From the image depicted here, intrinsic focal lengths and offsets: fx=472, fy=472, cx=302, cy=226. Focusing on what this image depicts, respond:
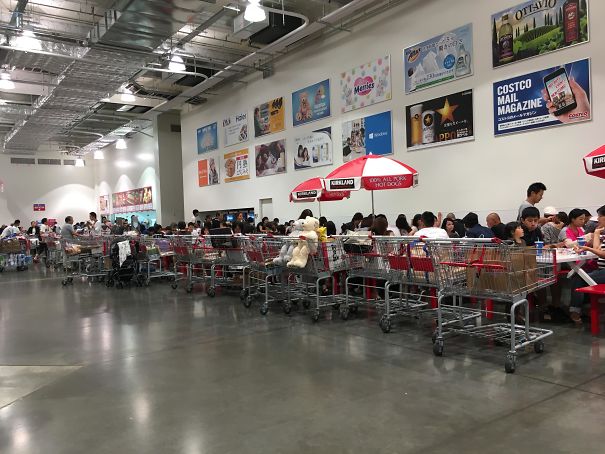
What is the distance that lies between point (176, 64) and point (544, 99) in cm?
936

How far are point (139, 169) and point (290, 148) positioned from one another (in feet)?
42.7

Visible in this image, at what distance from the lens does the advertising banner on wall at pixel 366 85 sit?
1121 centimetres

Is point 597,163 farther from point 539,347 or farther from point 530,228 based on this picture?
point 539,347

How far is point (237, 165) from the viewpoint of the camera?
16.8 meters

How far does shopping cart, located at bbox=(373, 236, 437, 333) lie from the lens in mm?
5691

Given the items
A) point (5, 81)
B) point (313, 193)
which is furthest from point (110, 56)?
point (313, 193)

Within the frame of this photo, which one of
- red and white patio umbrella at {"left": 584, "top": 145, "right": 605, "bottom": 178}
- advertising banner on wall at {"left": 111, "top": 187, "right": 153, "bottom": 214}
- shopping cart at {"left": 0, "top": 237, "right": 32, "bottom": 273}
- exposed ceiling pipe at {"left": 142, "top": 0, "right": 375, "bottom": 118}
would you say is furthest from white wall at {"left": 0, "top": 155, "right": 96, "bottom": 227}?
red and white patio umbrella at {"left": 584, "top": 145, "right": 605, "bottom": 178}

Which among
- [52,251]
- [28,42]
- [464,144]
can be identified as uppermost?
[28,42]

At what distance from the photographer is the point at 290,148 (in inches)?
565

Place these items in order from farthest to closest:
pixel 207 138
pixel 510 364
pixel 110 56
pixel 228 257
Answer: pixel 207 138, pixel 110 56, pixel 228 257, pixel 510 364

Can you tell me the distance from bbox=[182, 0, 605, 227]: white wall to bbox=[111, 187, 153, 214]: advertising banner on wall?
11.0 m

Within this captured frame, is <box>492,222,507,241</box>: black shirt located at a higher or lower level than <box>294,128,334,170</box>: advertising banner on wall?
lower

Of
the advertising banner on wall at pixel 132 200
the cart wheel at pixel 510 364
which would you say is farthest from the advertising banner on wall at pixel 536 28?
the advertising banner on wall at pixel 132 200

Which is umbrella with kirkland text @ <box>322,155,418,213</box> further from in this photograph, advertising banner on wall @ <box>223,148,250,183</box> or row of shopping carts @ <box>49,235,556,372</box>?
advertising banner on wall @ <box>223,148,250,183</box>
